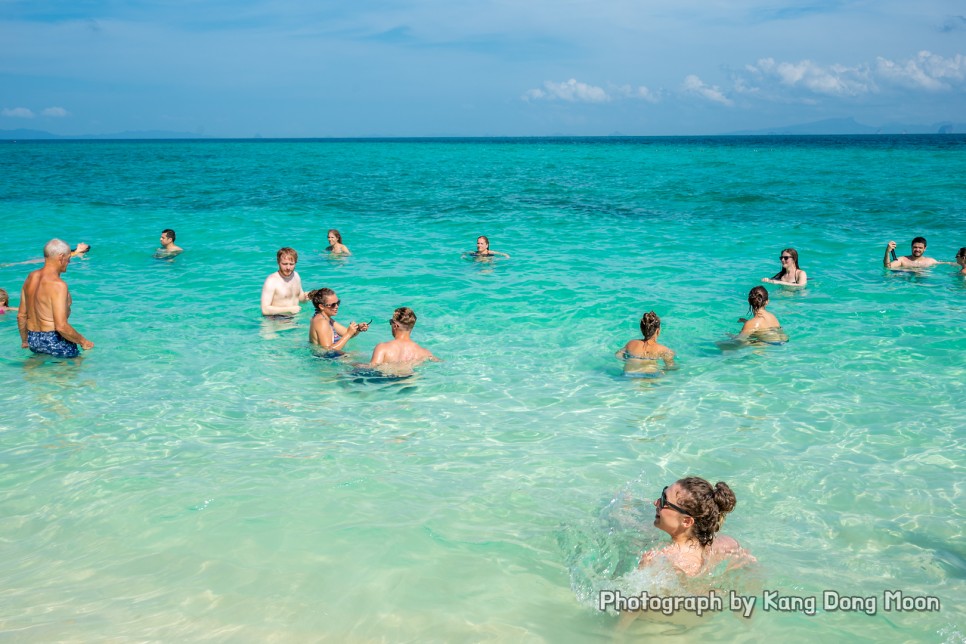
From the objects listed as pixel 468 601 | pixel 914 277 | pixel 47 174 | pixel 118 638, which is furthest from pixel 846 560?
pixel 47 174

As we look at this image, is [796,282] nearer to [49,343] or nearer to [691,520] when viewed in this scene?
[691,520]

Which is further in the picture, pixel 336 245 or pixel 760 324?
pixel 336 245

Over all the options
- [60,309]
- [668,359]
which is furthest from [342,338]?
[668,359]

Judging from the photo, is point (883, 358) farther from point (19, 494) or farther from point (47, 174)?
point (47, 174)

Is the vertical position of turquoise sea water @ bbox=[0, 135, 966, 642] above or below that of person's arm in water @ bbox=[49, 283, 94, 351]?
below

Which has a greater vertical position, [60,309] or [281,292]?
[60,309]

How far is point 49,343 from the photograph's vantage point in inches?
339

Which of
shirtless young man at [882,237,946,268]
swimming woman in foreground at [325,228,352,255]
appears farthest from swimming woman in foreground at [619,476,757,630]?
swimming woman in foreground at [325,228,352,255]

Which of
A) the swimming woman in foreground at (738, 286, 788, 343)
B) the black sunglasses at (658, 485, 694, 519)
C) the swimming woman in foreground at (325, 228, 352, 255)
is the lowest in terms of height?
the black sunglasses at (658, 485, 694, 519)

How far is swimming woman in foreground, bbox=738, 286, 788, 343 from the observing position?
31.7 feet

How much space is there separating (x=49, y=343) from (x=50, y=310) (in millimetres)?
435

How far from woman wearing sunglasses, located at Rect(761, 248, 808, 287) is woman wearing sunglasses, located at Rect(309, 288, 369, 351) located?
26.9 ft

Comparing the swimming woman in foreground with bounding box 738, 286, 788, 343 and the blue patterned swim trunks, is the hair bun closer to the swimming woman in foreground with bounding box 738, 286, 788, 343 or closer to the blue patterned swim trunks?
the swimming woman in foreground with bounding box 738, 286, 788, 343

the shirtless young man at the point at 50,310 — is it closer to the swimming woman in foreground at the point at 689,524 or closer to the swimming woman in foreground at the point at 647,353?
the swimming woman in foreground at the point at 647,353
